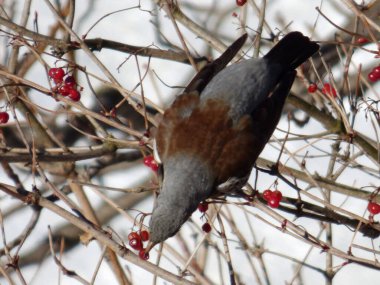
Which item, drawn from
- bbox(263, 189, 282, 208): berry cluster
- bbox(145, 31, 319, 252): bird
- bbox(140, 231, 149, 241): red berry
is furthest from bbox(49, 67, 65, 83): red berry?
bbox(263, 189, 282, 208): berry cluster

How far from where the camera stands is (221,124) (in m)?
3.77

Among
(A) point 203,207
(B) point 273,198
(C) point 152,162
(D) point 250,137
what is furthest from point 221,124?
(B) point 273,198

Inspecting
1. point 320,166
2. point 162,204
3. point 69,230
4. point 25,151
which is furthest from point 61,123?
point 162,204

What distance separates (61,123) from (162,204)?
2.72 m

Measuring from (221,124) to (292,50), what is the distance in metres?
0.56

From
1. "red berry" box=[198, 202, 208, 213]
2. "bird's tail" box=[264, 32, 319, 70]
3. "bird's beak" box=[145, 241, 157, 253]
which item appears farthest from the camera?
"bird's tail" box=[264, 32, 319, 70]

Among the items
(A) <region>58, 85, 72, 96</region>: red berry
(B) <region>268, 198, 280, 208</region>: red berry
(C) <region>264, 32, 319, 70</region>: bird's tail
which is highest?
(C) <region>264, 32, 319, 70</region>: bird's tail

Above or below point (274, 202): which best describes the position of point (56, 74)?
above

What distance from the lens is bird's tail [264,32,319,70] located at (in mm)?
3936

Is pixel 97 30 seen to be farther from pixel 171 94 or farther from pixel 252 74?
pixel 252 74

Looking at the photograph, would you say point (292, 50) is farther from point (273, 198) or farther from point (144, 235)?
point (144, 235)

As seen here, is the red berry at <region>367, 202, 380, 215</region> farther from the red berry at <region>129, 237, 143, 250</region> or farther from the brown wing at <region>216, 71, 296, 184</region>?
the red berry at <region>129, 237, 143, 250</region>

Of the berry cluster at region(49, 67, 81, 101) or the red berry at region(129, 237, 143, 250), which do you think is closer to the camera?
the red berry at region(129, 237, 143, 250)

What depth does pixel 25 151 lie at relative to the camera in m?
3.69
